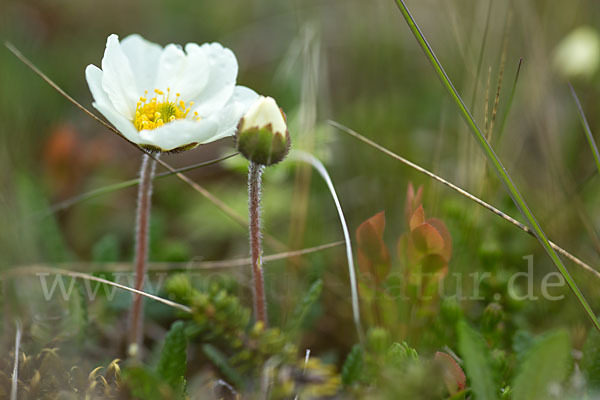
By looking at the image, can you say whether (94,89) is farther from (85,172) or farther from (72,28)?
(72,28)

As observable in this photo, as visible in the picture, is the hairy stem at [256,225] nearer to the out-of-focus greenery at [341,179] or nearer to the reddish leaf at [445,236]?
the out-of-focus greenery at [341,179]

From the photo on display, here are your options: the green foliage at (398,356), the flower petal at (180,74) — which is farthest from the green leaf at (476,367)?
the flower petal at (180,74)

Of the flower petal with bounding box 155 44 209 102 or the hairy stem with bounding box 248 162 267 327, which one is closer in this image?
the hairy stem with bounding box 248 162 267 327

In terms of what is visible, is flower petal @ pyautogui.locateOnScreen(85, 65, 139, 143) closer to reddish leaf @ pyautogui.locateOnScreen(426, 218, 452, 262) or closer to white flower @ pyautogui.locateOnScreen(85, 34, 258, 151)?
white flower @ pyautogui.locateOnScreen(85, 34, 258, 151)

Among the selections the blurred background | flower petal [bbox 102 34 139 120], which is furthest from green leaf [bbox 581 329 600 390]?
flower petal [bbox 102 34 139 120]

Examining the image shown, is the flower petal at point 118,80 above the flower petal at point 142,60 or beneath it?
beneath

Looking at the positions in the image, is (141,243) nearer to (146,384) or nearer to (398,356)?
(146,384)
